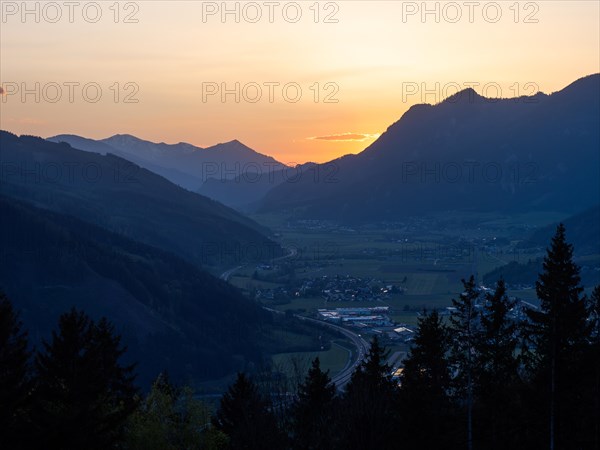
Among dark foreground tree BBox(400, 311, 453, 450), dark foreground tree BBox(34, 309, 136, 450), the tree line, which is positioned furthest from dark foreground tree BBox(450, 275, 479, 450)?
dark foreground tree BBox(34, 309, 136, 450)

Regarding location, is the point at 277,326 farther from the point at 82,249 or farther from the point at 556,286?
the point at 556,286

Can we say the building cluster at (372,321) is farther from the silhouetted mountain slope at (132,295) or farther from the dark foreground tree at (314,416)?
the dark foreground tree at (314,416)

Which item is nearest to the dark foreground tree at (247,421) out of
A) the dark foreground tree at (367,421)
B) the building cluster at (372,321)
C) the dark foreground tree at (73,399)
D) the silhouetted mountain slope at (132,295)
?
the dark foreground tree at (367,421)

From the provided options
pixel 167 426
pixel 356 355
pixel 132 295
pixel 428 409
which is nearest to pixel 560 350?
pixel 428 409

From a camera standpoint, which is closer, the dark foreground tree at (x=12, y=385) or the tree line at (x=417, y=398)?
the dark foreground tree at (x=12, y=385)

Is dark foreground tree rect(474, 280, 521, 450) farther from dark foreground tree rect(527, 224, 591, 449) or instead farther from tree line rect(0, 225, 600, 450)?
dark foreground tree rect(527, 224, 591, 449)
